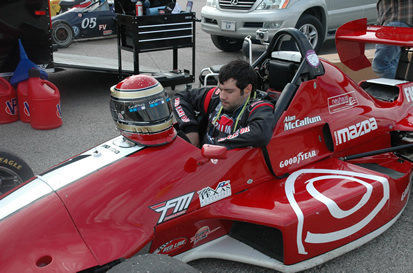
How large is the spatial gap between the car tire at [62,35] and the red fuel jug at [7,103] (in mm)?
5096

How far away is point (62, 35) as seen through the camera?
1071cm

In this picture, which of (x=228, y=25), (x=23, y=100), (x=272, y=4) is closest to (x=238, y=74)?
(x=23, y=100)

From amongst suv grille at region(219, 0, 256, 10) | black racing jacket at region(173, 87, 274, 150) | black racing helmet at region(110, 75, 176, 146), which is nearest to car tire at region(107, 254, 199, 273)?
black racing helmet at region(110, 75, 176, 146)

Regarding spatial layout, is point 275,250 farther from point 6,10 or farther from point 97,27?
point 97,27

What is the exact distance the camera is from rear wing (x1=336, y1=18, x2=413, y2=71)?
4.04 m

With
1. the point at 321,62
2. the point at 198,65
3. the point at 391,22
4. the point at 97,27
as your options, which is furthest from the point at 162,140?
the point at 97,27

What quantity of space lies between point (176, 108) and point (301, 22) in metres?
5.65

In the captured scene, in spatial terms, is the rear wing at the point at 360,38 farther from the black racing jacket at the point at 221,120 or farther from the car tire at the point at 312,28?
the car tire at the point at 312,28

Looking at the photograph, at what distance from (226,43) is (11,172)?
288 inches

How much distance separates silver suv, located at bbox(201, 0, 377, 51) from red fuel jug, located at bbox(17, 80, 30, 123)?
14.1 feet

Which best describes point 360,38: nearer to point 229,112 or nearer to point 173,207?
point 229,112

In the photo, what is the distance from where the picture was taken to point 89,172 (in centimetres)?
258

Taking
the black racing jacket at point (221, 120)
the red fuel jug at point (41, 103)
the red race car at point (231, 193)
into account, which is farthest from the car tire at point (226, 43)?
the black racing jacket at point (221, 120)

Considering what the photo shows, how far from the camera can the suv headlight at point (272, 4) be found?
8164 mm
